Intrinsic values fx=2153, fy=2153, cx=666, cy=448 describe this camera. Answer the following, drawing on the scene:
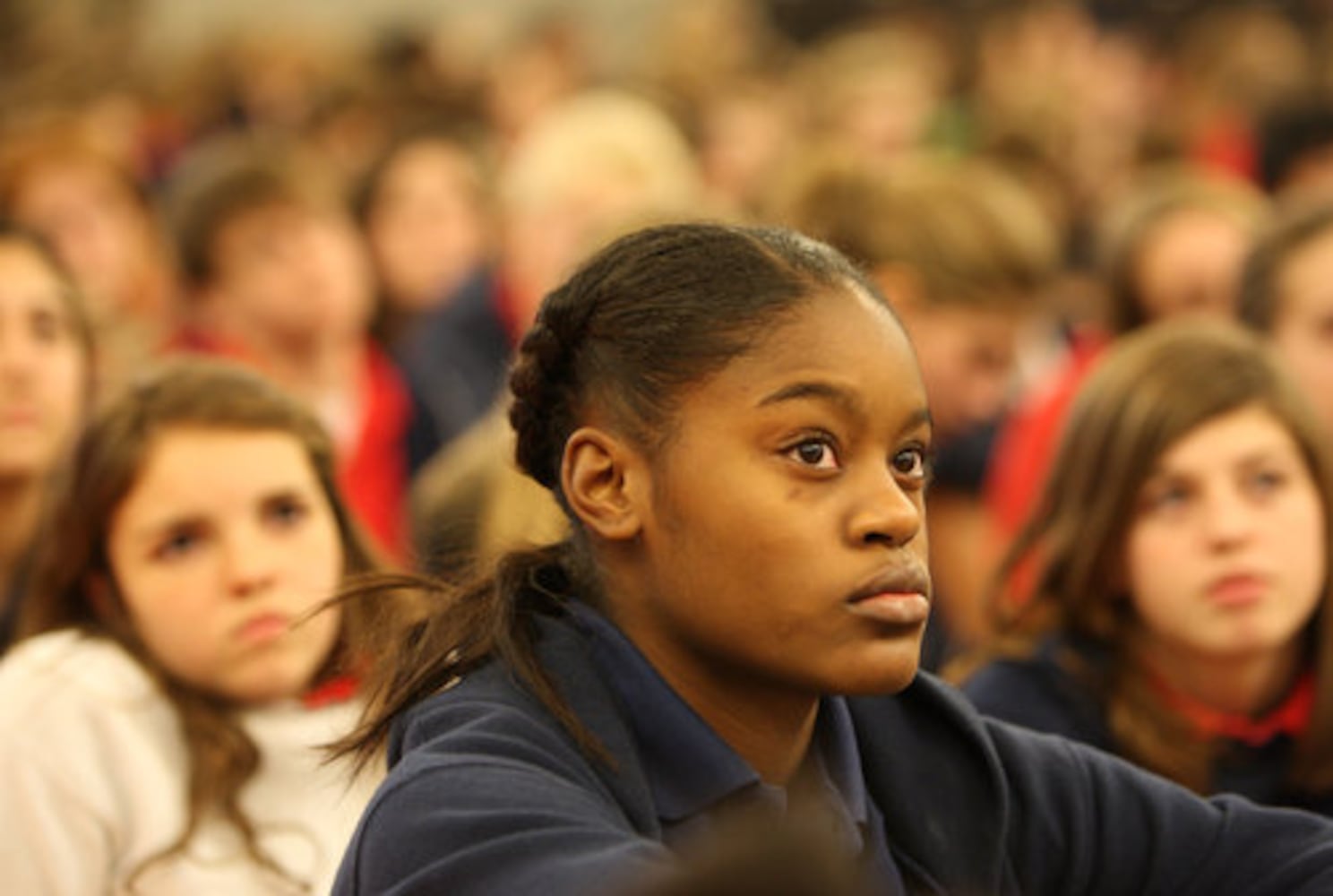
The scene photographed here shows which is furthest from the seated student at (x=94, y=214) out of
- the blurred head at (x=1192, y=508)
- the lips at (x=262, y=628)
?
the blurred head at (x=1192, y=508)

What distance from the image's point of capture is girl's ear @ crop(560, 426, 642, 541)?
1663mm

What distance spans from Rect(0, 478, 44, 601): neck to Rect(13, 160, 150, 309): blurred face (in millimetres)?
1923

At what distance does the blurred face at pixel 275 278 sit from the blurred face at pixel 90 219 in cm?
59

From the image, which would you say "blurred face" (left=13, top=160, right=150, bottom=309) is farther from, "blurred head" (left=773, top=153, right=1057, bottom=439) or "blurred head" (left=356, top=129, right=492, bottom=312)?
"blurred head" (left=773, top=153, right=1057, bottom=439)

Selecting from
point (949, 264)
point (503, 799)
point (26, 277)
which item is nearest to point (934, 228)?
point (949, 264)

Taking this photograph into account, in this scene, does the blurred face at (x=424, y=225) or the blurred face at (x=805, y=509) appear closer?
the blurred face at (x=805, y=509)

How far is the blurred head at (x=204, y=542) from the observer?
8.09ft

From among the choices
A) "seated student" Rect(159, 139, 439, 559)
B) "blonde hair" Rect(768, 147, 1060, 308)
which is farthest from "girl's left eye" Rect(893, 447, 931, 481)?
"seated student" Rect(159, 139, 439, 559)

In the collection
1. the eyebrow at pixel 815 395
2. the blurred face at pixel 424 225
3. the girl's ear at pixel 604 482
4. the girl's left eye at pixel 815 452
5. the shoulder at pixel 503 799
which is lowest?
the blurred face at pixel 424 225

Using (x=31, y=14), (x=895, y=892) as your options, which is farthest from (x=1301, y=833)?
(x=31, y=14)

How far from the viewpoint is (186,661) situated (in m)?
2.46

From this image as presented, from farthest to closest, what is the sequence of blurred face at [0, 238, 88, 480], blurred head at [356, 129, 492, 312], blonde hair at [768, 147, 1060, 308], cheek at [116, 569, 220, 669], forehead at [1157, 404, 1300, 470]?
blurred head at [356, 129, 492, 312]
blonde hair at [768, 147, 1060, 308]
blurred face at [0, 238, 88, 480]
forehead at [1157, 404, 1300, 470]
cheek at [116, 569, 220, 669]

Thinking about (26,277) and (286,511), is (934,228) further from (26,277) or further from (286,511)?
(286,511)

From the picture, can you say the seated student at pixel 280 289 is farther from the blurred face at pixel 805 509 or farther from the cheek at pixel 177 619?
the blurred face at pixel 805 509
